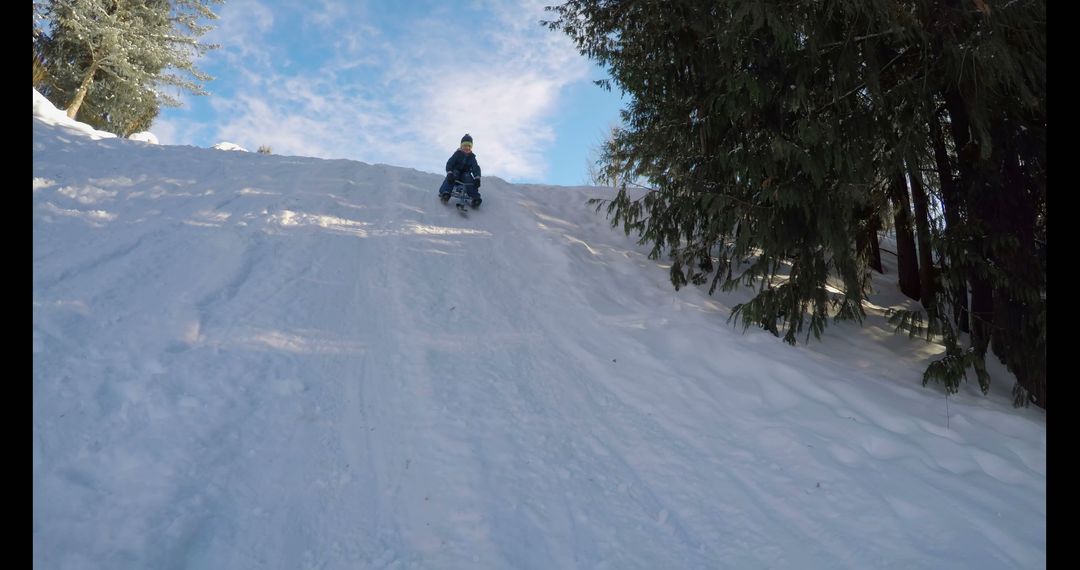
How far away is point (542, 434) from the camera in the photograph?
361cm

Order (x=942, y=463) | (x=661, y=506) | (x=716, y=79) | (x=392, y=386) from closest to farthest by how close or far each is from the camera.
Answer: (x=661, y=506) < (x=942, y=463) < (x=392, y=386) < (x=716, y=79)

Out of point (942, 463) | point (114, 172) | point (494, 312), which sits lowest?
point (942, 463)

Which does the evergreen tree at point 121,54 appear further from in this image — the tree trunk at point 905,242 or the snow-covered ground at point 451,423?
the tree trunk at point 905,242

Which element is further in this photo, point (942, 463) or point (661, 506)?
point (942, 463)

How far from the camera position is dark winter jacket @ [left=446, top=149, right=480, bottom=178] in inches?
372

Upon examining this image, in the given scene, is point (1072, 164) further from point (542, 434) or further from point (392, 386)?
point (392, 386)

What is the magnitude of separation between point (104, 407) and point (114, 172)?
5922 mm

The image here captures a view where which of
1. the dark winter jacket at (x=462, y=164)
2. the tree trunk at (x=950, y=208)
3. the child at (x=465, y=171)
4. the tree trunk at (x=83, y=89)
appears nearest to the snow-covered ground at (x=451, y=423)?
the tree trunk at (x=950, y=208)

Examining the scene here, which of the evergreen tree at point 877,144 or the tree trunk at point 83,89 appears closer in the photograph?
the evergreen tree at point 877,144

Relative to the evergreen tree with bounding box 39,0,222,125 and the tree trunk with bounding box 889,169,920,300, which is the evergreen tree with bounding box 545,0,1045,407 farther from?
the evergreen tree with bounding box 39,0,222,125

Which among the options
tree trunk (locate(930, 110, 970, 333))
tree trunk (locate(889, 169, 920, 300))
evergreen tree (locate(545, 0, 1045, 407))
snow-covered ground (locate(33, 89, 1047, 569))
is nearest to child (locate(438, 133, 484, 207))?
snow-covered ground (locate(33, 89, 1047, 569))

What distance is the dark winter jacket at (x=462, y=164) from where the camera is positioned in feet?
31.0

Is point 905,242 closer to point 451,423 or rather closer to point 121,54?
point 451,423

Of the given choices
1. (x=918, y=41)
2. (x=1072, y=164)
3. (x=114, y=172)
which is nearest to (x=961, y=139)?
(x=918, y=41)
